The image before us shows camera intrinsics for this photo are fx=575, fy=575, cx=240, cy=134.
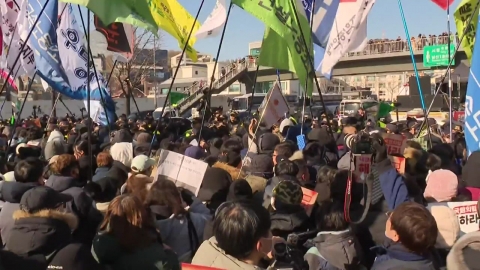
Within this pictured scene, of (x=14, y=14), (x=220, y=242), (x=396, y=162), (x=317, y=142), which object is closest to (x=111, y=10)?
(x=317, y=142)

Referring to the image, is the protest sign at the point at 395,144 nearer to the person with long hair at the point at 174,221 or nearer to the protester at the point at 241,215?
the protester at the point at 241,215

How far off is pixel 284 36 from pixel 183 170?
256 cm

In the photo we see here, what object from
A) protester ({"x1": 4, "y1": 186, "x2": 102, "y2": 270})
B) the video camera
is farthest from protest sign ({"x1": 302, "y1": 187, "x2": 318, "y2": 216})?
protester ({"x1": 4, "y1": 186, "x2": 102, "y2": 270})

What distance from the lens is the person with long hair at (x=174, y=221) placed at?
414 cm

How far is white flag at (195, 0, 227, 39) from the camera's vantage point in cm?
888

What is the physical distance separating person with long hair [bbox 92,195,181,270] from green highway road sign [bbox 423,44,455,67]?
31.0 m

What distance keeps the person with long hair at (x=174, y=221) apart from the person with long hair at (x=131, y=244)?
0.72 metres

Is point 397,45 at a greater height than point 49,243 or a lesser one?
greater

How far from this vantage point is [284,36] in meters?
7.19

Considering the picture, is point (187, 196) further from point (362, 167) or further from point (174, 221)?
point (362, 167)

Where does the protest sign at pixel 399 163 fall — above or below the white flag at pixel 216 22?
below

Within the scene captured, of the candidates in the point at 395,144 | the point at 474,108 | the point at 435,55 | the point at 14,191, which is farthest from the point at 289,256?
the point at 435,55

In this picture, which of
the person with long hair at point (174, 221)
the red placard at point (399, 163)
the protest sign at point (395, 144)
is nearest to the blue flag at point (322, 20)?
the protest sign at point (395, 144)

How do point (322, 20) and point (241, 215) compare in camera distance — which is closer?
point (241, 215)
